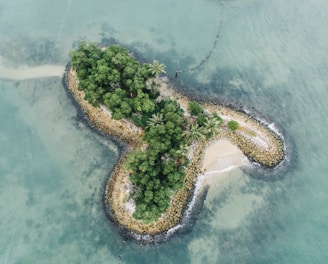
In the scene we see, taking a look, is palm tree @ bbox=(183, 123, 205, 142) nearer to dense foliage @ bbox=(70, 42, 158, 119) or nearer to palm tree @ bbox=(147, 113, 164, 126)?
palm tree @ bbox=(147, 113, 164, 126)

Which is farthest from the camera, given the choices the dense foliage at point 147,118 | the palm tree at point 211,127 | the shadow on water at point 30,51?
the shadow on water at point 30,51

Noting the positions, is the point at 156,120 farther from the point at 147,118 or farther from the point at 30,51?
the point at 30,51

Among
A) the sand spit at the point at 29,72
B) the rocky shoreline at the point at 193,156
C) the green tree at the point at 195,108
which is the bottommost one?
the sand spit at the point at 29,72

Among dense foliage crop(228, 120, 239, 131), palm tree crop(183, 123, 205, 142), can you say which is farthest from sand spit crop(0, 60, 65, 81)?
dense foliage crop(228, 120, 239, 131)

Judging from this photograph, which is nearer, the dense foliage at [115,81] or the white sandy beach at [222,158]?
the dense foliage at [115,81]

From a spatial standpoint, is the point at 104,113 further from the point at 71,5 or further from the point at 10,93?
the point at 71,5

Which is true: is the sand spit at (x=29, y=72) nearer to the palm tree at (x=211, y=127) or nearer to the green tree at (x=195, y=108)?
the green tree at (x=195, y=108)

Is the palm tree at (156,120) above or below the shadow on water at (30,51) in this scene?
above

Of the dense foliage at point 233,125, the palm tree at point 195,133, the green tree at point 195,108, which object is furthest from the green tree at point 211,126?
the dense foliage at point 233,125

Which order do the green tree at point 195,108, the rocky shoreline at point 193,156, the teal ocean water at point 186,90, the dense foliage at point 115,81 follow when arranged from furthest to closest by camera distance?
the green tree at point 195,108, the dense foliage at point 115,81, the rocky shoreline at point 193,156, the teal ocean water at point 186,90
